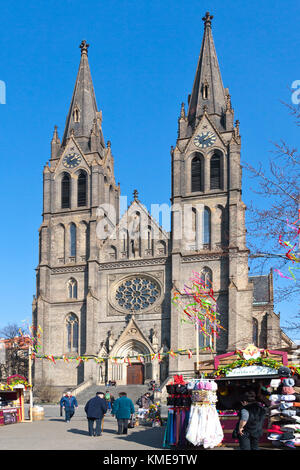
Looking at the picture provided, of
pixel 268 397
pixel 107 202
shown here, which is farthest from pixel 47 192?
pixel 268 397

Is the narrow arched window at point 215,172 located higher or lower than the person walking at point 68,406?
higher

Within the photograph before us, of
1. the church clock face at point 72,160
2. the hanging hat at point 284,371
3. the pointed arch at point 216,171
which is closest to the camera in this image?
the hanging hat at point 284,371

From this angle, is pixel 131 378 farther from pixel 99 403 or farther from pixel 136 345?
pixel 99 403

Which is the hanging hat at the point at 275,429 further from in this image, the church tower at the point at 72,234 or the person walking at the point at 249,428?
the church tower at the point at 72,234

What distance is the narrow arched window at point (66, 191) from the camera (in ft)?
170

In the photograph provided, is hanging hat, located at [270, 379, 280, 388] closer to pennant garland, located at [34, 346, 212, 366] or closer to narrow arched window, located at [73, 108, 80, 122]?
pennant garland, located at [34, 346, 212, 366]

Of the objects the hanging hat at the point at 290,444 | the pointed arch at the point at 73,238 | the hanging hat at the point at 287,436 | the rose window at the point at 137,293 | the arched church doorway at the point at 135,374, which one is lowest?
the arched church doorway at the point at 135,374

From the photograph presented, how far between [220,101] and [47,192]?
17.2 metres

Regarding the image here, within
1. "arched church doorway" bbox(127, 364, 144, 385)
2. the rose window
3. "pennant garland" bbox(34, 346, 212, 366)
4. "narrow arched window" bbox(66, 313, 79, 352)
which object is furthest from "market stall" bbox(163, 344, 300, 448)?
"narrow arched window" bbox(66, 313, 79, 352)

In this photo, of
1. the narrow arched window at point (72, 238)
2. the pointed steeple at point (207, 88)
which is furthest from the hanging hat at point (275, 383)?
the pointed steeple at point (207, 88)

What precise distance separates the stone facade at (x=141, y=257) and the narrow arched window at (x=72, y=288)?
118mm

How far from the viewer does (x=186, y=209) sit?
47562mm

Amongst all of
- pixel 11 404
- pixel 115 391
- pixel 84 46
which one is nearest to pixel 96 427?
pixel 11 404

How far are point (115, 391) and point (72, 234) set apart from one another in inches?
576
